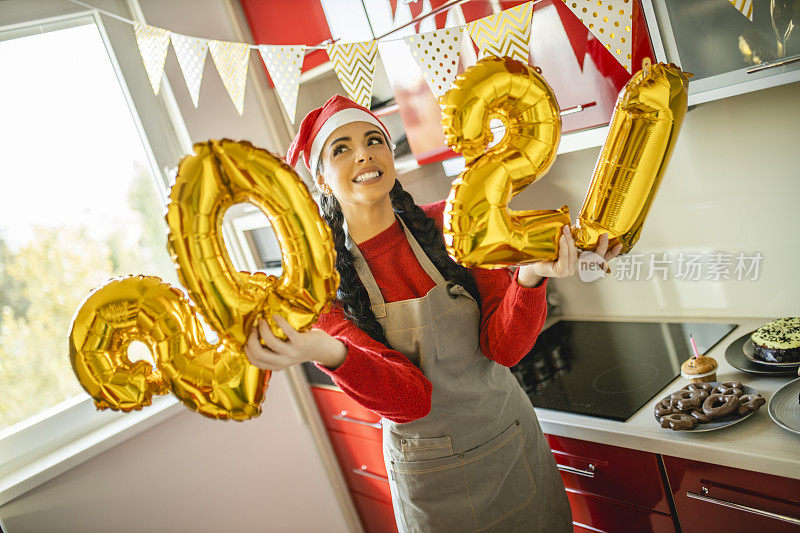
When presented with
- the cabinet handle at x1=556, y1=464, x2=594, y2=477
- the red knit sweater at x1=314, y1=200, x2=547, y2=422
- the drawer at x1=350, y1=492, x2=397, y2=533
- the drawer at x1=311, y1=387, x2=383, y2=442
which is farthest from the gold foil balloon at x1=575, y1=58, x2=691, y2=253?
the drawer at x1=350, y1=492, x2=397, y2=533

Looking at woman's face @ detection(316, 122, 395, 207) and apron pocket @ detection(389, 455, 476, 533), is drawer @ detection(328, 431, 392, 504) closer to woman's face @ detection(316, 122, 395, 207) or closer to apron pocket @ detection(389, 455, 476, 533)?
apron pocket @ detection(389, 455, 476, 533)

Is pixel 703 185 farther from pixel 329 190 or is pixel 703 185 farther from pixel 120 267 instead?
pixel 120 267

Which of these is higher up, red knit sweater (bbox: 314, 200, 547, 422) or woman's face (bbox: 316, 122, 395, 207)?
woman's face (bbox: 316, 122, 395, 207)

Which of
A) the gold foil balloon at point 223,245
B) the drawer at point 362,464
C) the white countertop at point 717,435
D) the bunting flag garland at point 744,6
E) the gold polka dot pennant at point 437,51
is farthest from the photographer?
the drawer at point 362,464

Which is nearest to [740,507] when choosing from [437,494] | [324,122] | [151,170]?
[437,494]

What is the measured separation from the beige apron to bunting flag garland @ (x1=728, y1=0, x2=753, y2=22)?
69 cm

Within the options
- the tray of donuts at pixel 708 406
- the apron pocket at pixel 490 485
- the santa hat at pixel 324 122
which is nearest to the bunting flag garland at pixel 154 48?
the santa hat at pixel 324 122

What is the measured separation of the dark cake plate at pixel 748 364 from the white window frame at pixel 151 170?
1.52 m

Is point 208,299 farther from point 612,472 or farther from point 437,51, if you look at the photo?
point 612,472

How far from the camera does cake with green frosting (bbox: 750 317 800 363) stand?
1.33 m

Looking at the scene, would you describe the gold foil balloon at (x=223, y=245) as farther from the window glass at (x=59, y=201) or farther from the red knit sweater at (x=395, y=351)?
the window glass at (x=59, y=201)

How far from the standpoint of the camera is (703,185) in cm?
173

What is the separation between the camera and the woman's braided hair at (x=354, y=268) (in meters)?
1.27

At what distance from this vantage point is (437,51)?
1362 mm
